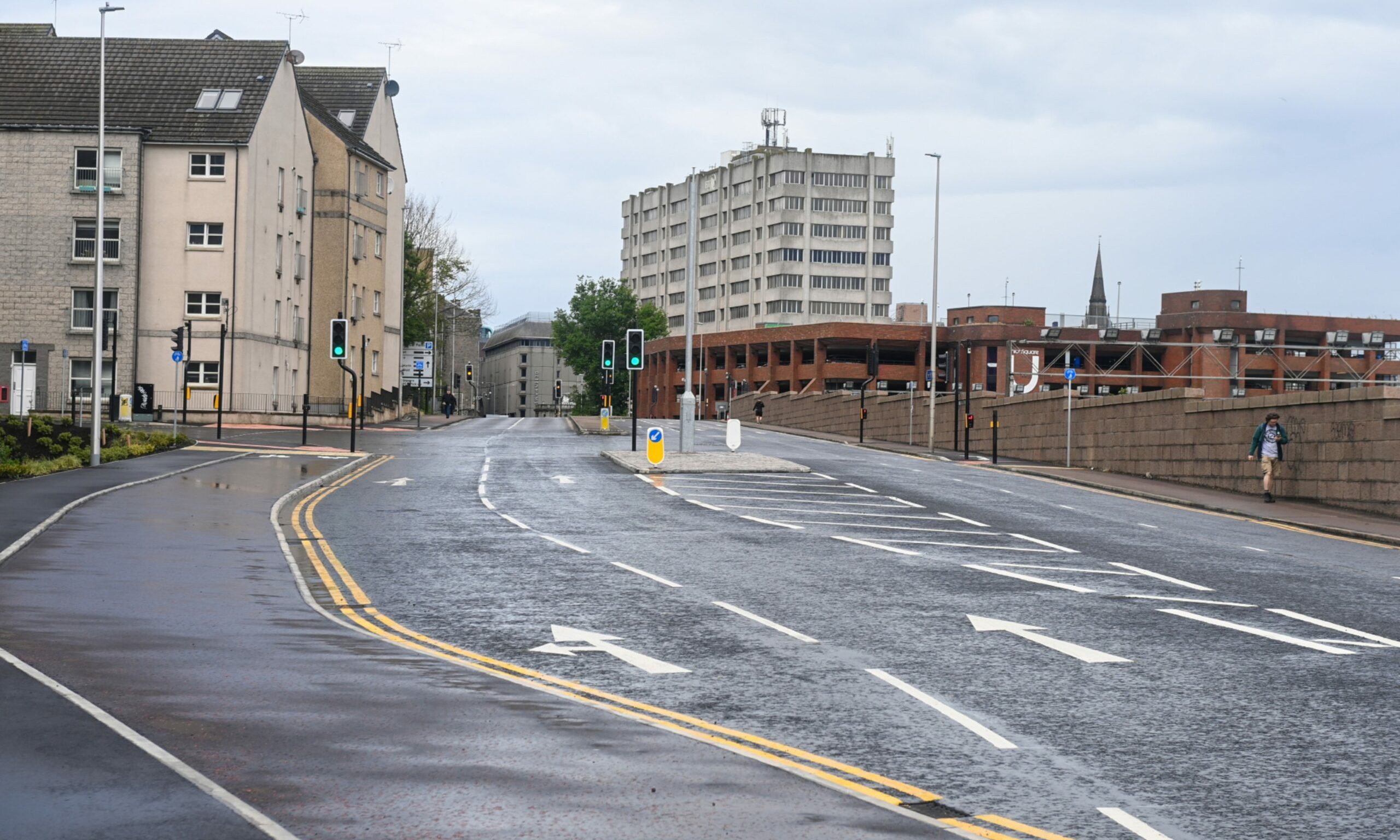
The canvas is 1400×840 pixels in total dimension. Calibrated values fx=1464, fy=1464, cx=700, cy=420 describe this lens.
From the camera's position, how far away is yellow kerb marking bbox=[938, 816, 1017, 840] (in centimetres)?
657

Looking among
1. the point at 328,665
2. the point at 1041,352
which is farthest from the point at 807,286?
the point at 328,665

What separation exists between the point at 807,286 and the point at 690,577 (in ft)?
458

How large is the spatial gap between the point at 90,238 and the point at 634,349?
1145 inches

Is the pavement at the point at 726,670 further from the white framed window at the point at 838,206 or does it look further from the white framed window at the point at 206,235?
the white framed window at the point at 838,206

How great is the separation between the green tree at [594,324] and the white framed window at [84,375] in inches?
3866

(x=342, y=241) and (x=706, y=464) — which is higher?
(x=342, y=241)

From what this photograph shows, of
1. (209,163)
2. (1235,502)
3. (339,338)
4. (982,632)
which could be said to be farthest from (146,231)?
(982,632)

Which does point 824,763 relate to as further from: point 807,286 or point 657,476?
point 807,286

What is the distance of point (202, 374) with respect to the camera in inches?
2237

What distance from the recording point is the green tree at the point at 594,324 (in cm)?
15862

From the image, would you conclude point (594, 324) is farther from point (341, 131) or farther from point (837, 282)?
point (341, 131)

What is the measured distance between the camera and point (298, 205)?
65.4m

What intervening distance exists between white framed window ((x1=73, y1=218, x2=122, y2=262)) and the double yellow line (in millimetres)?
45744

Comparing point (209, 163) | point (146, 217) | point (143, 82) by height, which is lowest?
point (146, 217)
